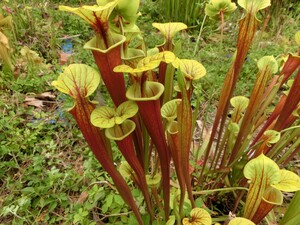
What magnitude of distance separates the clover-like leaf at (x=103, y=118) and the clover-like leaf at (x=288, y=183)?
0.42 m

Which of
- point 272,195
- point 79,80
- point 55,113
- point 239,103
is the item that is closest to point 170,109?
point 79,80

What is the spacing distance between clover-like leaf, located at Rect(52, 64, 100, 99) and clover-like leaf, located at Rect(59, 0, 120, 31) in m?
0.10

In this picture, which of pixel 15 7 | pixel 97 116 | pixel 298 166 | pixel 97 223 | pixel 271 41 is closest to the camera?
pixel 97 116

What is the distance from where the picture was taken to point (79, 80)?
700mm

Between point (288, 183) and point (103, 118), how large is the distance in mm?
472

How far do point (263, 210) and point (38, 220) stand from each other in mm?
927

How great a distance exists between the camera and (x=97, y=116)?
0.71m

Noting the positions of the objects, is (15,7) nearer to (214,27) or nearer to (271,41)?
(214,27)

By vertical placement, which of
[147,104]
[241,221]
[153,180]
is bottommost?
[153,180]

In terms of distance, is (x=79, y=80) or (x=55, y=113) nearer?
(x=79, y=80)

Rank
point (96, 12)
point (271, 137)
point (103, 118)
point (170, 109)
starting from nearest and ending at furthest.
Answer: point (96, 12), point (103, 118), point (170, 109), point (271, 137)

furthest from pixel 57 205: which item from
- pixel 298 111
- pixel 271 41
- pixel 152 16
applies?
pixel 271 41

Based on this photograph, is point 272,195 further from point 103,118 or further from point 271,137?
point 103,118

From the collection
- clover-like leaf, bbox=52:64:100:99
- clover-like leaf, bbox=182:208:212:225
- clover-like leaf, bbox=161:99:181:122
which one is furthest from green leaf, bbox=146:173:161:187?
clover-like leaf, bbox=52:64:100:99
